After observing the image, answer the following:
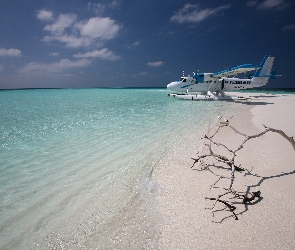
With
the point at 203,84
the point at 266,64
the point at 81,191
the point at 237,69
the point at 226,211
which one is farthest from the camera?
the point at 266,64

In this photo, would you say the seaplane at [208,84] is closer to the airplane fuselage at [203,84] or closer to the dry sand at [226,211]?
the airplane fuselage at [203,84]

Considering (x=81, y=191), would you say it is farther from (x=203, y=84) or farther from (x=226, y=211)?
(x=203, y=84)

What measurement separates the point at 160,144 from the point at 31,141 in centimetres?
492

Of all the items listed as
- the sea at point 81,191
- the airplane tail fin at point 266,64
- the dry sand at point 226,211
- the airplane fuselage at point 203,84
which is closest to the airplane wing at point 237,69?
the airplane fuselage at point 203,84

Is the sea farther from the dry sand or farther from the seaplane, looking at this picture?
the seaplane

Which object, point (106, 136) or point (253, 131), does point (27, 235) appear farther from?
point (253, 131)

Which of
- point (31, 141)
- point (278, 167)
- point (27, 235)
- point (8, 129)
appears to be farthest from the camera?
point (8, 129)

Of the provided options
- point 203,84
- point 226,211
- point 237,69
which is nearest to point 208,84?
point 203,84

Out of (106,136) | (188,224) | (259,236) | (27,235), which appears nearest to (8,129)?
(106,136)

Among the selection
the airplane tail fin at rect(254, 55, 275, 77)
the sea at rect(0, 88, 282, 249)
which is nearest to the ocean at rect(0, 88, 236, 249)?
the sea at rect(0, 88, 282, 249)

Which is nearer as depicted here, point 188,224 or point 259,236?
point 259,236

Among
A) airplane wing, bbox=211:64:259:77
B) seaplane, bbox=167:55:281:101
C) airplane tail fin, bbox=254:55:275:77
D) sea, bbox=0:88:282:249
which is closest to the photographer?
sea, bbox=0:88:282:249

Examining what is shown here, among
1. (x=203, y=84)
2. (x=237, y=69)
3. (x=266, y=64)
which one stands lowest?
(x=203, y=84)

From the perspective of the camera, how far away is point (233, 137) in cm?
721
